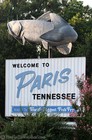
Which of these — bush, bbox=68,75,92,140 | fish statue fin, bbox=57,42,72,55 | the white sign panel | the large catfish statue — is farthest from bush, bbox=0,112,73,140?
fish statue fin, bbox=57,42,72,55

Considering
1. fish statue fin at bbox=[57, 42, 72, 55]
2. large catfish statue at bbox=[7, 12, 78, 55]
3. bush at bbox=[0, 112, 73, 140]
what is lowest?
bush at bbox=[0, 112, 73, 140]

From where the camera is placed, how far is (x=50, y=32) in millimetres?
17859

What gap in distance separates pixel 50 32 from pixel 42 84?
2.64 m

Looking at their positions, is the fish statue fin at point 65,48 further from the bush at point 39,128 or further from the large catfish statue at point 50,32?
the bush at point 39,128

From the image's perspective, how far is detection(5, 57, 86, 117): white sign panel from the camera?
15.8 m

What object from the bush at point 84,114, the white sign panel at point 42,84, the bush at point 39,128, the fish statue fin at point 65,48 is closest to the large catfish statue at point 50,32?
A: the fish statue fin at point 65,48

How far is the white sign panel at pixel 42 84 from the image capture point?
1578cm

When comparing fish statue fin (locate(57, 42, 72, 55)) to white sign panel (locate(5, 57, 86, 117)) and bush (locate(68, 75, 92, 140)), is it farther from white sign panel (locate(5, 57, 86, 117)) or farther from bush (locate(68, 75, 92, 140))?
bush (locate(68, 75, 92, 140))

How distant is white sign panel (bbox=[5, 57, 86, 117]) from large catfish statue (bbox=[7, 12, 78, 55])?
6.38ft

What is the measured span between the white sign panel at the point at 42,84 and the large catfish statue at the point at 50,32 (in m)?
1.95

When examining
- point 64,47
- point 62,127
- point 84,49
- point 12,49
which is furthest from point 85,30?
point 62,127

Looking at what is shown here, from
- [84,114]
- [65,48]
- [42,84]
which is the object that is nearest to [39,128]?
[84,114]

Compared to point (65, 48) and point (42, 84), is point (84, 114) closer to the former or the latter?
point (42, 84)

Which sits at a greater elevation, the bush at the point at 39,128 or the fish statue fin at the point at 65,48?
the fish statue fin at the point at 65,48
